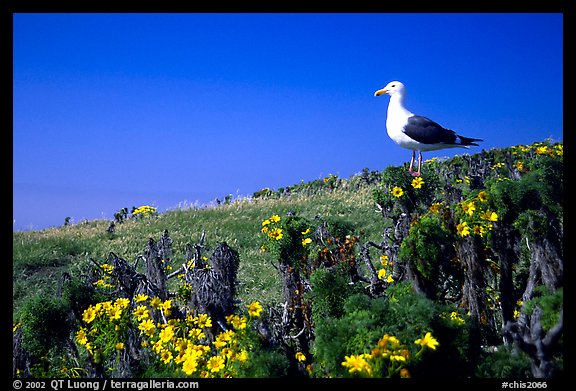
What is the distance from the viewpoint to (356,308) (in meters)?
3.57

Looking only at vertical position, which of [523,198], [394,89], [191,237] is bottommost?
[523,198]

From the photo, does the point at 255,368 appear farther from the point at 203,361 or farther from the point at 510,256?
the point at 510,256

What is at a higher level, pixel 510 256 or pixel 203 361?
pixel 510 256

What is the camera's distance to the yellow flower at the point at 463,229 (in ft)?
15.2

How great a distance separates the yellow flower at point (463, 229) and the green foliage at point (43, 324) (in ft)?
13.0

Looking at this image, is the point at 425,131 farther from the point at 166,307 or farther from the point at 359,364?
the point at 359,364

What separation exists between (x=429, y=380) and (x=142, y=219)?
1738 centimetres

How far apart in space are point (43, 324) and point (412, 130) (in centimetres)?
662

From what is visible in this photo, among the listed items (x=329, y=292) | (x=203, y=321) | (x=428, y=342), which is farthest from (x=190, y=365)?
(x=428, y=342)

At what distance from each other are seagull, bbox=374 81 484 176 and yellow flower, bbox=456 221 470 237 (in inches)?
148

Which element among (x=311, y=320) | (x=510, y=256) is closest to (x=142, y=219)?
(x=311, y=320)

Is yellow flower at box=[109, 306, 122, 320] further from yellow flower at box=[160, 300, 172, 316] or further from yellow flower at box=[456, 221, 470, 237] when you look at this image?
yellow flower at box=[456, 221, 470, 237]

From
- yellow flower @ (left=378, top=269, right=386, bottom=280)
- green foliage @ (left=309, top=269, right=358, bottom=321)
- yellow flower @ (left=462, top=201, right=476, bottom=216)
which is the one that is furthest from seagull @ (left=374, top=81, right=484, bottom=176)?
green foliage @ (left=309, top=269, right=358, bottom=321)
